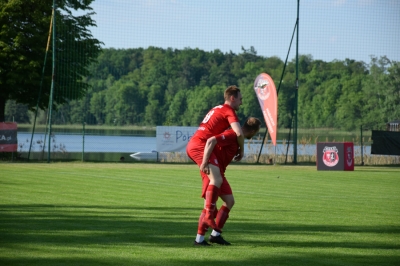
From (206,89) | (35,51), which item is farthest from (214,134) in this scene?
(206,89)

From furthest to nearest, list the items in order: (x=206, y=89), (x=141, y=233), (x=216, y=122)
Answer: (x=206, y=89) < (x=141, y=233) < (x=216, y=122)

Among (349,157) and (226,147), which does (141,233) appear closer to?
(226,147)

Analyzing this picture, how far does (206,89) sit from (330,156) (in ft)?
100

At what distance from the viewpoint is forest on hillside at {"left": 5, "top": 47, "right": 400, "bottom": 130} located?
4628 cm

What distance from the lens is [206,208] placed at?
8727 millimetres

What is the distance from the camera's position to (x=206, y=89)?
189ft

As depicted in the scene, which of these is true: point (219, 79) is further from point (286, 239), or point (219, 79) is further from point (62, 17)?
point (286, 239)

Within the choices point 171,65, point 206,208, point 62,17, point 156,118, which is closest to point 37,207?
point 206,208

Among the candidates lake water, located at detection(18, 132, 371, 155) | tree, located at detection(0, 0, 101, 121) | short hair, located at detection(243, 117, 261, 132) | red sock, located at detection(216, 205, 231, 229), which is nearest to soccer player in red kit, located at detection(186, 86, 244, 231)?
red sock, located at detection(216, 205, 231, 229)

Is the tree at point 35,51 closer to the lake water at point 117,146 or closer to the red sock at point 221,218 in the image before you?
the lake water at point 117,146

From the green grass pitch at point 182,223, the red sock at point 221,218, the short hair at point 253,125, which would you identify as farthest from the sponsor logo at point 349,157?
the red sock at point 221,218

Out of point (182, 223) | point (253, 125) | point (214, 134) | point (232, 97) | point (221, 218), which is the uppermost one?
point (232, 97)

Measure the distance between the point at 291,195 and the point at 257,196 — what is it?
1009 mm

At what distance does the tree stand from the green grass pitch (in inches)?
562
